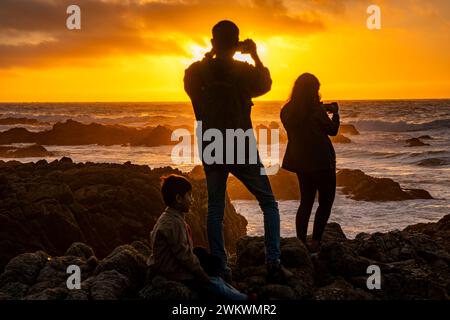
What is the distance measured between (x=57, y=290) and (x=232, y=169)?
187 centimetres

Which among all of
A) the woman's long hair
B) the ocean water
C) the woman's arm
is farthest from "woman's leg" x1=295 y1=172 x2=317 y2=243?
the ocean water

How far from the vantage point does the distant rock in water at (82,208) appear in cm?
896

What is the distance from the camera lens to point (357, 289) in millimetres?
5277

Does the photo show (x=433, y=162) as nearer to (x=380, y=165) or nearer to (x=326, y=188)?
(x=380, y=165)

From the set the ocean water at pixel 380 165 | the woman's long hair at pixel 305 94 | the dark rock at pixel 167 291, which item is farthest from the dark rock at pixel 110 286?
the ocean water at pixel 380 165

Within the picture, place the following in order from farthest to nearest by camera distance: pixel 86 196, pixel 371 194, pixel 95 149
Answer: pixel 95 149, pixel 371 194, pixel 86 196

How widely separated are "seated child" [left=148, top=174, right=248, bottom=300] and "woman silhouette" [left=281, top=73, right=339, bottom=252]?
174 centimetres

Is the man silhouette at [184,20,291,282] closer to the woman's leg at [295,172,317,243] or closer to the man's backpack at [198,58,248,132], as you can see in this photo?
the man's backpack at [198,58,248,132]

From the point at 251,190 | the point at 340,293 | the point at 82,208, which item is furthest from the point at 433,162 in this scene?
the point at 251,190

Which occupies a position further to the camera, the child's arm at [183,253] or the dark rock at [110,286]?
the dark rock at [110,286]

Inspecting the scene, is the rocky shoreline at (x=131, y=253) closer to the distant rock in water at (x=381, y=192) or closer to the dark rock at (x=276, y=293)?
the dark rock at (x=276, y=293)

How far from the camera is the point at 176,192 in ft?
15.1
